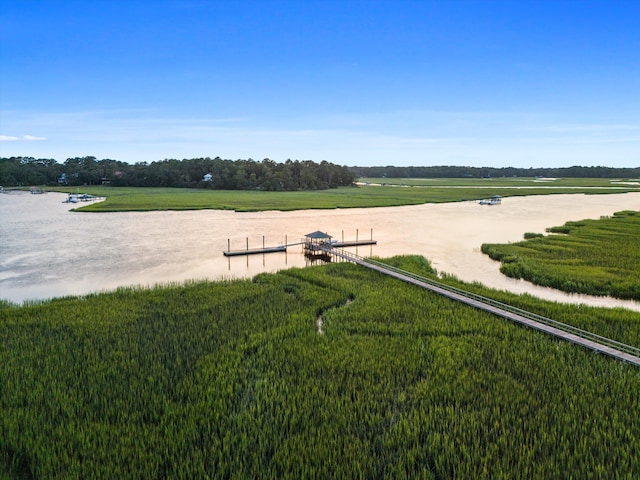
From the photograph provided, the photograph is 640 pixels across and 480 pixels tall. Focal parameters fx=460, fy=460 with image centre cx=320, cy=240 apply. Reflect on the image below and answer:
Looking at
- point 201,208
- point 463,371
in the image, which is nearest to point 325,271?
point 463,371

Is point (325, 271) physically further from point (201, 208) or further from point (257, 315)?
point (201, 208)

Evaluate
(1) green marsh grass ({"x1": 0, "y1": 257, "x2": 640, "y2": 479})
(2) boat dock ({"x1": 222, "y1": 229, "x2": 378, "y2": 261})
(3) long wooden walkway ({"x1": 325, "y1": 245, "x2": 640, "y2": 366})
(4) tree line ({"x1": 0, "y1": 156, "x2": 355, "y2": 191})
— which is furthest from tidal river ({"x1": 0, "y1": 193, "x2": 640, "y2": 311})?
(4) tree line ({"x1": 0, "y1": 156, "x2": 355, "y2": 191})

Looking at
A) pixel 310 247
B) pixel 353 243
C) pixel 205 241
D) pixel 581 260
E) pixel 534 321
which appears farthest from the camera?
pixel 205 241

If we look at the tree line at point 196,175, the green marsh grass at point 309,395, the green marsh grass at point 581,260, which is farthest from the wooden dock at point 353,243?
the tree line at point 196,175

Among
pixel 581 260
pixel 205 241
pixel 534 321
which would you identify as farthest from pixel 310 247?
pixel 534 321

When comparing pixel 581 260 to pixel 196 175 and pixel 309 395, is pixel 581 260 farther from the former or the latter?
pixel 196 175

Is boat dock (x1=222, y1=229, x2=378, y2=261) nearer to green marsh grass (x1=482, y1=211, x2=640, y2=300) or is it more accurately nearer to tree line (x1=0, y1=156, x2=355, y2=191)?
green marsh grass (x1=482, y1=211, x2=640, y2=300)
